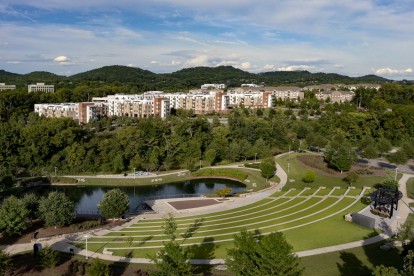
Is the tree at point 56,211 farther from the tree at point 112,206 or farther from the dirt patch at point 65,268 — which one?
the dirt patch at point 65,268

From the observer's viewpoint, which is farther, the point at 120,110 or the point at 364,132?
the point at 120,110

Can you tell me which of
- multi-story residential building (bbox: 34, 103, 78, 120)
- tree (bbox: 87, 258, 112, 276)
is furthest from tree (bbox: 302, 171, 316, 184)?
multi-story residential building (bbox: 34, 103, 78, 120)

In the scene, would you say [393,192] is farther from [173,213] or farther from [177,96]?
[177,96]

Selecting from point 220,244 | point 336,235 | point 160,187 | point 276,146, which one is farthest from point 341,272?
point 276,146

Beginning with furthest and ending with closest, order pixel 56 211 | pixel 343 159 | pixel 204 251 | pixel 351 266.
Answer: pixel 343 159 → pixel 56 211 → pixel 204 251 → pixel 351 266

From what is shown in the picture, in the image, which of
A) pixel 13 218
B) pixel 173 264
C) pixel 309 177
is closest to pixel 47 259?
pixel 13 218

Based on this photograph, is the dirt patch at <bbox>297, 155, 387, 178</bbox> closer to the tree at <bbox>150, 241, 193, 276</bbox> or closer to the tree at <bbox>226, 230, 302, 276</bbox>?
the tree at <bbox>226, 230, 302, 276</bbox>

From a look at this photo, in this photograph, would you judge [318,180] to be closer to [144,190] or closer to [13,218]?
[144,190]
